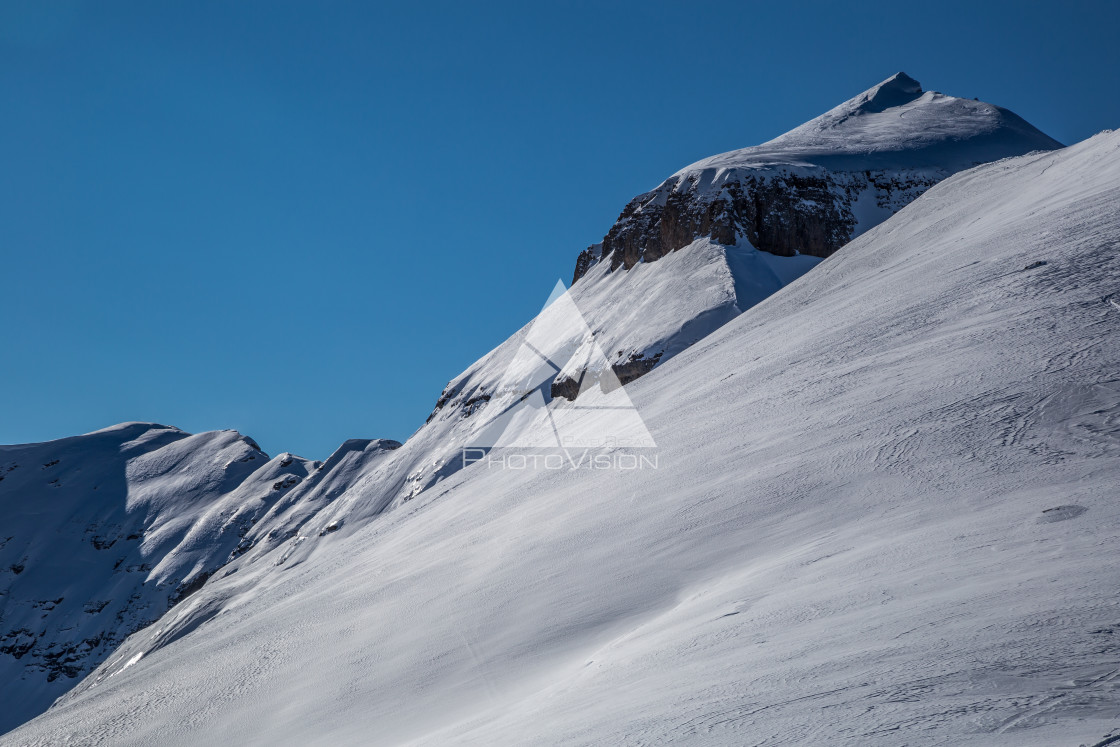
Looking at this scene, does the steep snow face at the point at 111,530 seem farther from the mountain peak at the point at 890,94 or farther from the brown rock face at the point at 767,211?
the mountain peak at the point at 890,94

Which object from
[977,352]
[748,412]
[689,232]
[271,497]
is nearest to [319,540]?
[689,232]

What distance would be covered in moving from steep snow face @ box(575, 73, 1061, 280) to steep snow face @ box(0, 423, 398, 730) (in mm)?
37967

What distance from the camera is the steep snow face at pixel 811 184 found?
59906 millimetres

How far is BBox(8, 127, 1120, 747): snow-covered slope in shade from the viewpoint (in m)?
5.85

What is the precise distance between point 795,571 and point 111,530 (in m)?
104

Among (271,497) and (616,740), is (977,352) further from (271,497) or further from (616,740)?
(271,497)

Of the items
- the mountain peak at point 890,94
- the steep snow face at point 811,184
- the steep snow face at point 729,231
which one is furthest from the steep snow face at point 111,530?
the mountain peak at point 890,94

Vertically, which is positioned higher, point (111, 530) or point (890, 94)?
point (890, 94)

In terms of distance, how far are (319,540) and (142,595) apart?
136 feet

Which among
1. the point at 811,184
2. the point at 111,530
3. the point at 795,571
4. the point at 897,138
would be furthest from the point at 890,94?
the point at 111,530

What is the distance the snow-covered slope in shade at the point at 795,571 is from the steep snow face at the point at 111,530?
5892cm

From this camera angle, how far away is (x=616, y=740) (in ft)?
20.0

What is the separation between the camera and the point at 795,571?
8.94m

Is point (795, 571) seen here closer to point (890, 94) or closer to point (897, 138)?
point (897, 138)
